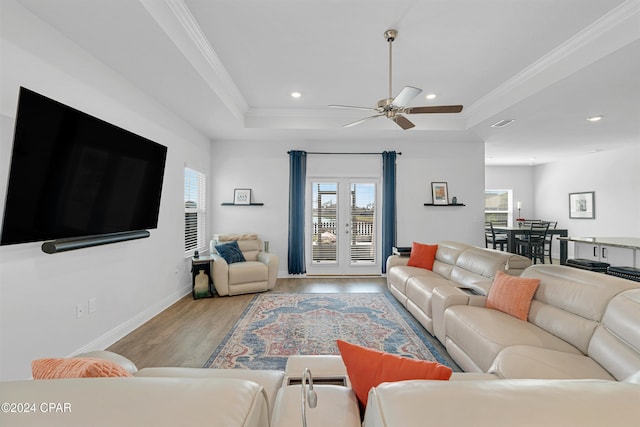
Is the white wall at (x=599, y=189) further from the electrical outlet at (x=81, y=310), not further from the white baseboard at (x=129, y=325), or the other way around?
the electrical outlet at (x=81, y=310)

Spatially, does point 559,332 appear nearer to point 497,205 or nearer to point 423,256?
point 423,256

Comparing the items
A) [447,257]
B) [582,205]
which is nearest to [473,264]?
A: [447,257]

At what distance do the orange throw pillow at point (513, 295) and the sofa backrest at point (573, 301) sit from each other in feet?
0.20

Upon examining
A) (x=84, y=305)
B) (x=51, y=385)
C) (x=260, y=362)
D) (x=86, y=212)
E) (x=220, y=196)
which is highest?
(x=220, y=196)

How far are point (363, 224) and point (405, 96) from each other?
11.4 feet

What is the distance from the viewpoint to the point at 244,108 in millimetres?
4570

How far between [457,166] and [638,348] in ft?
15.5

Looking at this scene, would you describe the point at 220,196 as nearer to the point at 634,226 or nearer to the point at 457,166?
the point at 457,166

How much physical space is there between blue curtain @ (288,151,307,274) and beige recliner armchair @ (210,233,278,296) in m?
0.74

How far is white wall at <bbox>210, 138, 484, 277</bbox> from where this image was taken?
222 inches

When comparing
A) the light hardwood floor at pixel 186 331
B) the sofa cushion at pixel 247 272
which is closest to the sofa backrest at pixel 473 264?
the light hardwood floor at pixel 186 331

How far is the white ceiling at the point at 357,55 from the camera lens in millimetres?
2322

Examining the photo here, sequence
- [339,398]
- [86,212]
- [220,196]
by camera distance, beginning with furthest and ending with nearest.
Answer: [220,196] → [86,212] → [339,398]

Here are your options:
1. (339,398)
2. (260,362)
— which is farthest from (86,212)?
(339,398)
